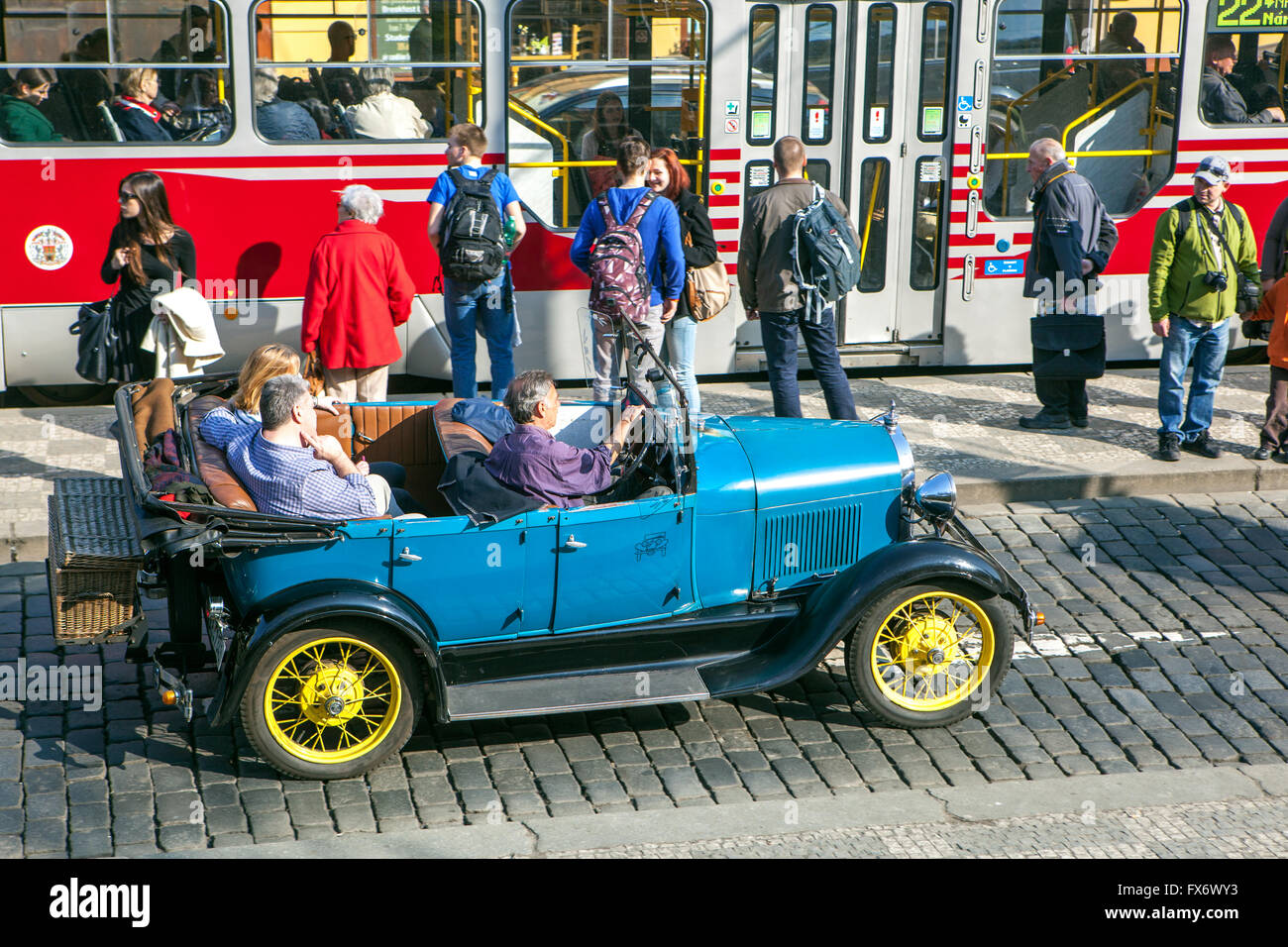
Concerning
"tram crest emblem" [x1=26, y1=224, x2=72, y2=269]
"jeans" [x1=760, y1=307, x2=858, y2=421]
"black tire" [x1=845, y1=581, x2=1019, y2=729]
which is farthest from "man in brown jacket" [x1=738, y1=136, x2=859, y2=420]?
"tram crest emblem" [x1=26, y1=224, x2=72, y2=269]

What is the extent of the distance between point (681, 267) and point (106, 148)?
376cm

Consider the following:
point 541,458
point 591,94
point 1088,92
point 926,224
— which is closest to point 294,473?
point 541,458

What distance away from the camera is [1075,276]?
9070mm

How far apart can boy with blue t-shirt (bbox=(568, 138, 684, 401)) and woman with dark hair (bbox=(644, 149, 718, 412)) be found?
120 millimetres

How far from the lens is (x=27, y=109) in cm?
880

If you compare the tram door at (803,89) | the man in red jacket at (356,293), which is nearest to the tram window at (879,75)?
the tram door at (803,89)

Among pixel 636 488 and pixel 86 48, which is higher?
pixel 86 48

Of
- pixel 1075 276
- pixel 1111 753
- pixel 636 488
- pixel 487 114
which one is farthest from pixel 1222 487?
pixel 487 114

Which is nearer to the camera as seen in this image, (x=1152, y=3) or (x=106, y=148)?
(x=106, y=148)

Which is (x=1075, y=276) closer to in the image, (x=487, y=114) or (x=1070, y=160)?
(x=1070, y=160)

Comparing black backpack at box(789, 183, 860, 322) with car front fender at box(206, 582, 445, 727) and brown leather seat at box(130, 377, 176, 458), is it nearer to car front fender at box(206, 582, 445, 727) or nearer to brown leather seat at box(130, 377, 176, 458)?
brown leather seat at box(130, 377, 176, 458)

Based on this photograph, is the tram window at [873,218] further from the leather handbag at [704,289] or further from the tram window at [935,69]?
the leather handbag at [704,289]
